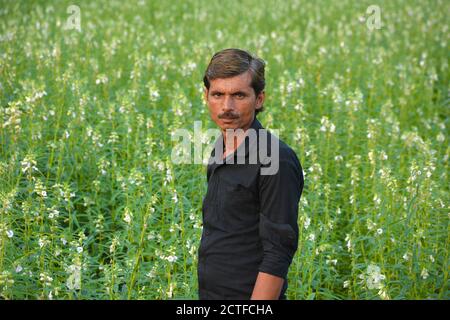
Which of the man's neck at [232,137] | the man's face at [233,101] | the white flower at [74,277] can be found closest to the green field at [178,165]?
the white flower at [74,277]

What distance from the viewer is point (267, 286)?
9.21 feet

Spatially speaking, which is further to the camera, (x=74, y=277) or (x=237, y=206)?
(x=74, y=277)

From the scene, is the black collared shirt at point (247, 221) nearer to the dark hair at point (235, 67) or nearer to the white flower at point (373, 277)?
the dark hair at point (235, 67)

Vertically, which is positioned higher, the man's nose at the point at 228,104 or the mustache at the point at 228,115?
the man's nose at the point at 228,104

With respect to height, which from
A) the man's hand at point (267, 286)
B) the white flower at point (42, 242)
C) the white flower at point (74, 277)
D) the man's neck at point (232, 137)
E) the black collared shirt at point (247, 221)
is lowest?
the white flower at point (74, 277)

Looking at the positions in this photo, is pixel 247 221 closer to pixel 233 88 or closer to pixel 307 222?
pixel 233 88

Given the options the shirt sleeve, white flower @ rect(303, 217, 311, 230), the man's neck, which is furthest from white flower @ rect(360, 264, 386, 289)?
the man's neck

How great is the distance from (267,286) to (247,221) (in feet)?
1.03

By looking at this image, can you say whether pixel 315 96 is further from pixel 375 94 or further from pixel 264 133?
pixel 264 133

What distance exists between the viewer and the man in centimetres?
280

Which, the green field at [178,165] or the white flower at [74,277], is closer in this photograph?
→ the white flower at [74,277]

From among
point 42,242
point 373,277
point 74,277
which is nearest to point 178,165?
point 42,242

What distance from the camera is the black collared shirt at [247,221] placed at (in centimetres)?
280

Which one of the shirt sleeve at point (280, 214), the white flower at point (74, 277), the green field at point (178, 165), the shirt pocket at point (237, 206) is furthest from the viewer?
the green field at point (178, 165)
